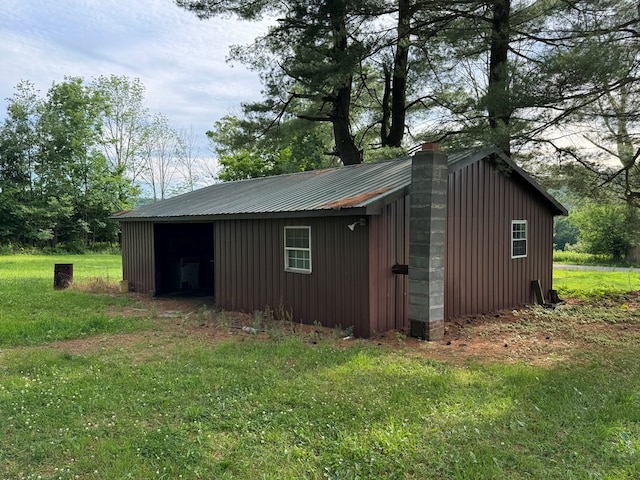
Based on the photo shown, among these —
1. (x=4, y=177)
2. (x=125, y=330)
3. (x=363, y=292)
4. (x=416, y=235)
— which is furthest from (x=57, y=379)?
(x=4, y=177)

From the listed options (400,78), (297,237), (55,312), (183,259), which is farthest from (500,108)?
(55,312)

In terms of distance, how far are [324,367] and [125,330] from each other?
4.05 meters

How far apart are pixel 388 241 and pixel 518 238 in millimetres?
4243

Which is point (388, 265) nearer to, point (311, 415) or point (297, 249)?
point (297, 249)

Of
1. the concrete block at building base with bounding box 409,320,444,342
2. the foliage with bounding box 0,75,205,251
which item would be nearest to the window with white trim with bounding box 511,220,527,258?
the concrete block at building base with bounding box 409,320,444,342

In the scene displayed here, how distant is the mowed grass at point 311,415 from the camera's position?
349 centimetres

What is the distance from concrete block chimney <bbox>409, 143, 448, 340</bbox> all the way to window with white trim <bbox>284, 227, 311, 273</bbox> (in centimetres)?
200

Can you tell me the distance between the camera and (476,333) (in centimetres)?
805

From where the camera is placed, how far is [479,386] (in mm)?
5184

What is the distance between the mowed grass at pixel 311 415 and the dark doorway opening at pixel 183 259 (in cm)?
675

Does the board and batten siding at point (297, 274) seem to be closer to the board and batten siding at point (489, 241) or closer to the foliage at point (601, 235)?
the board and batten siding at point (489, 241)

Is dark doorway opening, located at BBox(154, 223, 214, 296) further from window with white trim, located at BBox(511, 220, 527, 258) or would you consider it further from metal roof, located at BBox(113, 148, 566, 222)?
window with white trim, located at BBox(511, 220, 527, 258)

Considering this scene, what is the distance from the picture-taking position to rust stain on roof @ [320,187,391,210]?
24.5ft

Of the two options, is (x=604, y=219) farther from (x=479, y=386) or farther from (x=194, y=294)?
(x=479, y=386)
